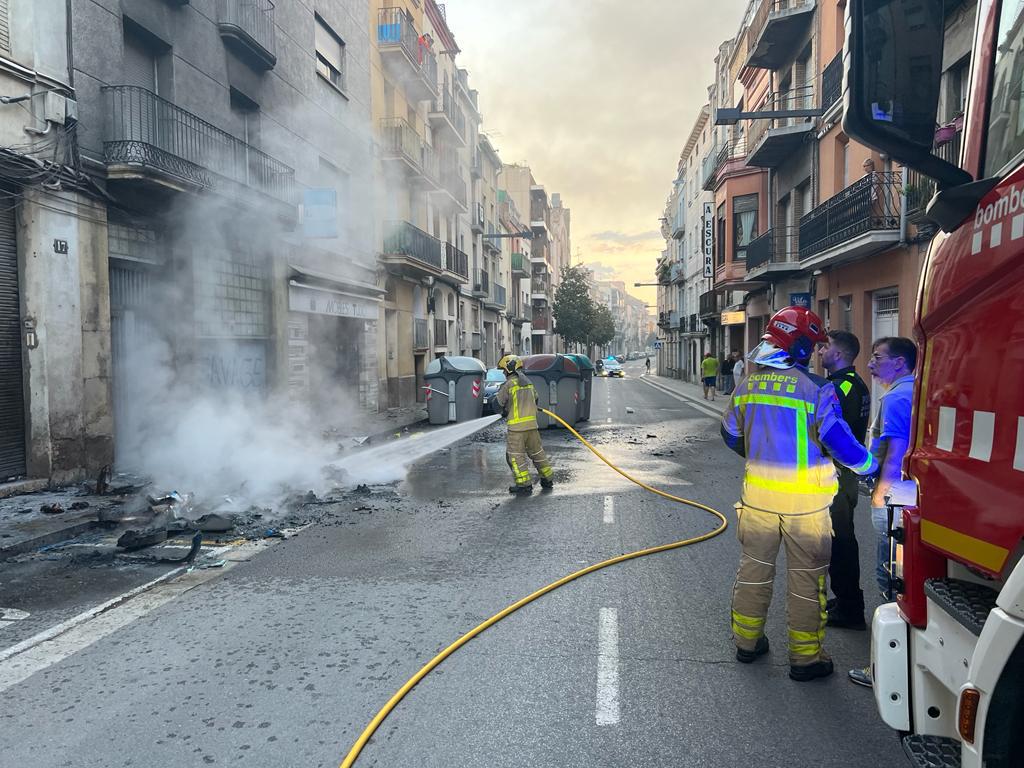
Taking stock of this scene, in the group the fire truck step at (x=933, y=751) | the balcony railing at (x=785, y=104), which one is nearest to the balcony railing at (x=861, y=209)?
the balcony railing at (x=785, y=104)

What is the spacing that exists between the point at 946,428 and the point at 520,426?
6.29m

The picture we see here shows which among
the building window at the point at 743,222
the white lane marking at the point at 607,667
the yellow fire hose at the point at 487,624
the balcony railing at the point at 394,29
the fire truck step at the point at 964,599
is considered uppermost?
the balcony railing at the point at 394,29

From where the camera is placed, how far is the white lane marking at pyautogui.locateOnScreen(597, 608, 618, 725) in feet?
9.89

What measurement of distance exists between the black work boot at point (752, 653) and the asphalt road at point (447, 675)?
47mm

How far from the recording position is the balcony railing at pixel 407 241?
19.5 m

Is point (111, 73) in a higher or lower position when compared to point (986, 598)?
higher

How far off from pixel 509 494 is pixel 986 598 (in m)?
6.39

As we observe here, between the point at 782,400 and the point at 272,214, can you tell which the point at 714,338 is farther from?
the point at 782,400

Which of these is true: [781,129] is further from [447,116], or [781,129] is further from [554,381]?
[447,116]

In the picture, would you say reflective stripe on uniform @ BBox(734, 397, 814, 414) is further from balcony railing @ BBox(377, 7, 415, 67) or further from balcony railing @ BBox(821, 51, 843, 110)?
balcony railing @ BBox(377, 7, 415, 67)

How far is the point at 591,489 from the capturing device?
8.19 m

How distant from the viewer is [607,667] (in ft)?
11.3

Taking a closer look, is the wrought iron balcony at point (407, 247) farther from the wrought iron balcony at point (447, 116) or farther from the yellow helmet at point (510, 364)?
the yellow helmet at point (510, 364)

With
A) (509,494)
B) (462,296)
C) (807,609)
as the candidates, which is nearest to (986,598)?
(807,609)
